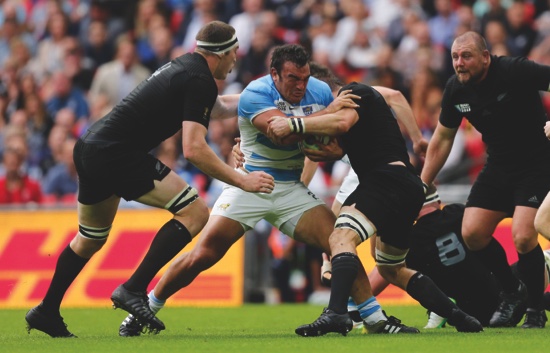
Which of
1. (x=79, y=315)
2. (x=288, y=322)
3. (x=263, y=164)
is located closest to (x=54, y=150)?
(x=79, y=315)

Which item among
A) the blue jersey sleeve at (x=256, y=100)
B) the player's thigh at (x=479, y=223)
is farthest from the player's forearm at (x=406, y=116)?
the blue jersey sleeve at (x=256, y=100)

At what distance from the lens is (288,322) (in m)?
10.7

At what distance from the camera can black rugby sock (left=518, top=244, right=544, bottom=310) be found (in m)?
9.52

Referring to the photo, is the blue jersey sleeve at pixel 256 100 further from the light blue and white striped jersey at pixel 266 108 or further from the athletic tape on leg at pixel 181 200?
the athletic tape on leg at pixel 181 200

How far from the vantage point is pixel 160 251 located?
27.6 feet

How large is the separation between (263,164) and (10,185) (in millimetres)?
7361

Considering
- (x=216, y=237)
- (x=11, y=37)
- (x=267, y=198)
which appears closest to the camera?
(x=216, y=237)

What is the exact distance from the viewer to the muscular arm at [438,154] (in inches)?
382

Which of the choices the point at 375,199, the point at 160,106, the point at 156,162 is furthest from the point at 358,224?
the point at 160,106

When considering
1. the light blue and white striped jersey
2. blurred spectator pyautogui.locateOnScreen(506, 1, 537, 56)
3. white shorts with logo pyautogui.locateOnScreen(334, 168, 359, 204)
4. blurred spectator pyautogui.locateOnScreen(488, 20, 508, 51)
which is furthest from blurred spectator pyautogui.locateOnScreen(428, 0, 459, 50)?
the light blue and white striped jersey

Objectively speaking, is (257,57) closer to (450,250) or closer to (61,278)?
(450,250)

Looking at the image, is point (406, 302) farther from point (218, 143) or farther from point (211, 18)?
point (211, 18)

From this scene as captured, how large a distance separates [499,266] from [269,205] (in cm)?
222

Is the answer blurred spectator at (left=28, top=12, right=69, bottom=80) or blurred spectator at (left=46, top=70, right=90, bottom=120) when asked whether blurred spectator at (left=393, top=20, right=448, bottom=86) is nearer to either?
blurred spectator at (left=46, top=70, right=90, bottom=120)
